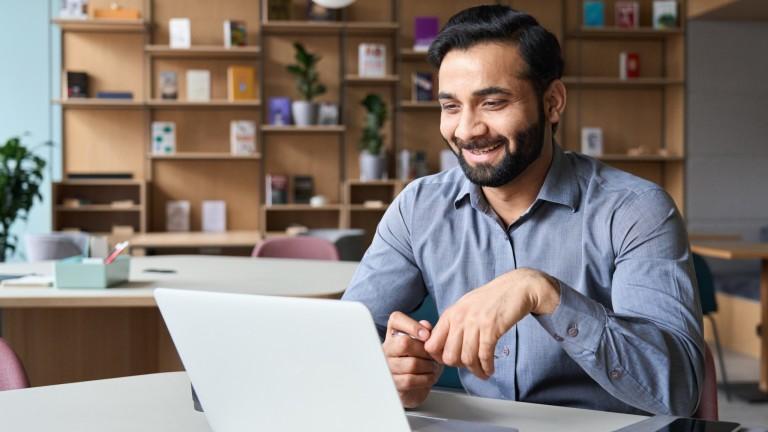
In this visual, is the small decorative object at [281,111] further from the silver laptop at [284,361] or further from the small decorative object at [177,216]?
the silver laptop at [284,361]

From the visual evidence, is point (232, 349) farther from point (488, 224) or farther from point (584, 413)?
point (488, 224)

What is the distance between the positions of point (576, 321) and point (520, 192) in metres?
0.46

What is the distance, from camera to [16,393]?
1416 millimetres

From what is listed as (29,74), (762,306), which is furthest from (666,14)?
(29,74)

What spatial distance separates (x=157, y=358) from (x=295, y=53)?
3.97m

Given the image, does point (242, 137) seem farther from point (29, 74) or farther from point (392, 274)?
point (392, 274)

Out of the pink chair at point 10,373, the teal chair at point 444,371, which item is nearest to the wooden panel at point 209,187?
Result: the teal chair at point 444,371

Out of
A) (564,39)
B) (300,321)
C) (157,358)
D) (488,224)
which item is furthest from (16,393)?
(564,39)

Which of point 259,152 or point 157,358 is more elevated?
point 259,152

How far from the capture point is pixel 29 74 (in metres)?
6.76

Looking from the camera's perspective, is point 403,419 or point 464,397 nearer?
point 403,419

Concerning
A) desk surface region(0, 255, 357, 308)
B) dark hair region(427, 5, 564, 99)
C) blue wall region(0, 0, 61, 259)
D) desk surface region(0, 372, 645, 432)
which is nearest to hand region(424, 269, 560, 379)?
desk surface region(0, 372, 645, 432)

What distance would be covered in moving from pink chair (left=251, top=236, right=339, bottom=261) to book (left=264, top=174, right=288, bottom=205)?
228 cm

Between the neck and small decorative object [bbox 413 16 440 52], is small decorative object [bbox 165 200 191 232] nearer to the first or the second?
small decorative object [bbox 413 16 440 52]
